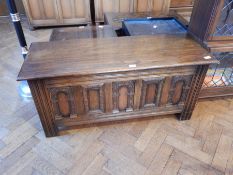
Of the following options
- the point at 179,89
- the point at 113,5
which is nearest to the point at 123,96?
the point at 179,89

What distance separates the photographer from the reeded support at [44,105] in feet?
3.81

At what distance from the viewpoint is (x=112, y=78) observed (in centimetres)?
123

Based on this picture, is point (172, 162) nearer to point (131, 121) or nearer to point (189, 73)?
point (131, 121)

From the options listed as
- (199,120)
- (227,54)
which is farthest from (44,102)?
(227,54)

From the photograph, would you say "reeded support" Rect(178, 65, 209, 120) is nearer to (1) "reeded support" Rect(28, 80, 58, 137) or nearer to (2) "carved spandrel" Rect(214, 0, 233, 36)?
(2) "carved spandrel" Rect(214, 0, 233, 36)

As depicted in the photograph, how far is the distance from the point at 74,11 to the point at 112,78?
2.24 m

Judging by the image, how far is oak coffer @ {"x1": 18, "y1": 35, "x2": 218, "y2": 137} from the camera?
117 cm

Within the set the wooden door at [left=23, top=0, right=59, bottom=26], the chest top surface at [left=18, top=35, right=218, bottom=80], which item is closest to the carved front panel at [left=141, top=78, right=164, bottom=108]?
the chest top surface at [left=18, top=35, right=218, bottom=80]

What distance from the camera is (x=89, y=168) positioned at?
1.26 metres

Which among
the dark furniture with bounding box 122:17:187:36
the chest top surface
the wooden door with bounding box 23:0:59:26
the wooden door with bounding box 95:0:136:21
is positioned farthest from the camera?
the wooden door with bounding box 95:0:136:21

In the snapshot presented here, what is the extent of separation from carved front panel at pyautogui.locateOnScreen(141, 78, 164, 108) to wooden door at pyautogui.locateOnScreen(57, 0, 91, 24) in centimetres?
220

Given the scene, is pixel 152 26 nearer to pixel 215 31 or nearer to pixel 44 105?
pixel 215 31

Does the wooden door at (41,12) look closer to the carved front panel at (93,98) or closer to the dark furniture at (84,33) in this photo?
the dark furniture at (84,33)

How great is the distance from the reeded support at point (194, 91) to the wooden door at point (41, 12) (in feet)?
8.11
